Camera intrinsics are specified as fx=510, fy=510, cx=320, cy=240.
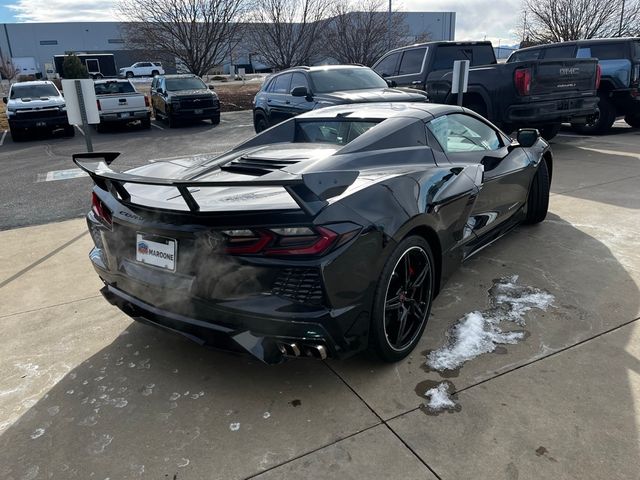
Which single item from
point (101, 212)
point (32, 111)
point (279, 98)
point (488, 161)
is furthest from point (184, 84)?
point (101, 212)

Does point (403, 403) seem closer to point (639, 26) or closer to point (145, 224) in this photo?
point (145, 224)

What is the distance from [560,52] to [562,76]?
3.82 m

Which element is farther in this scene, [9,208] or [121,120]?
[121,120]

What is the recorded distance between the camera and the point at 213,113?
17141mm

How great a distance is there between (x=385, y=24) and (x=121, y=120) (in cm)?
1668

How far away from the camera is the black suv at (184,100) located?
54.5 ft

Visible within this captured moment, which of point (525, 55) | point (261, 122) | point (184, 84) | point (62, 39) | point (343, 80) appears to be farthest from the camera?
point (62, 39)

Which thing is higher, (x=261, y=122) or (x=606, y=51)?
(x=606, y=51)

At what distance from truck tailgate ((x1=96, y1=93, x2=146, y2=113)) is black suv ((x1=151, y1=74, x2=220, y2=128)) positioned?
2.92 ft

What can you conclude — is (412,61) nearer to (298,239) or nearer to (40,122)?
(298,239)

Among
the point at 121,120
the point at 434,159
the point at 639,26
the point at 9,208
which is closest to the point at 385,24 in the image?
the point at 639,26

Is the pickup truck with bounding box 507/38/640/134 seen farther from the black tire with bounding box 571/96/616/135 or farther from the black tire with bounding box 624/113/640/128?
the black tire with bounding box 624/113/640/128

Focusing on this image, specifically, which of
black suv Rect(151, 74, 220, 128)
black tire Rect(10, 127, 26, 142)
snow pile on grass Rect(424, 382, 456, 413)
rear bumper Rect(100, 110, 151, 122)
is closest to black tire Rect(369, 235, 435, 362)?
snow pile on grass Rect(424, 382, 456, 413)

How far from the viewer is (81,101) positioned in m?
5.72
